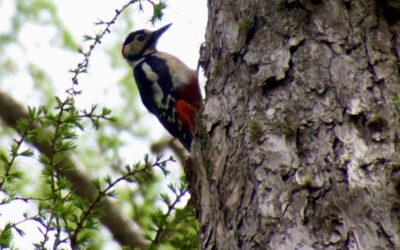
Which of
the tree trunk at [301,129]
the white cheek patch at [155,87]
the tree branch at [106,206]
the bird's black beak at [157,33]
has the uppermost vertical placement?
the bird's black beak at [157,33]

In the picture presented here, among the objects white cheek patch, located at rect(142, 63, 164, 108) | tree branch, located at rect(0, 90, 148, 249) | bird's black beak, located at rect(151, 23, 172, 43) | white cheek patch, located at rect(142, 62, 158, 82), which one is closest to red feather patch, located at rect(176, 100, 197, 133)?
white cheek patch, located at rect(142, 63, 164, 108)

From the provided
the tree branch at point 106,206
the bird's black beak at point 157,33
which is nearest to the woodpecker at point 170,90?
the bird's black beak at point 157,33

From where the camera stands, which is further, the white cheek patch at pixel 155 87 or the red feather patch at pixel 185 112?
the white cheek patch at pixel 155 87

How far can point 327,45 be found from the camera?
101 inches

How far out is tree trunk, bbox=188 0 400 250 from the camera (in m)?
2.16

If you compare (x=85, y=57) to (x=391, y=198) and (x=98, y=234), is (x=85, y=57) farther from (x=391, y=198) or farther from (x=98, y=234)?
(x=98, y=234)

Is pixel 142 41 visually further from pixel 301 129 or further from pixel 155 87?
pixel 301 129

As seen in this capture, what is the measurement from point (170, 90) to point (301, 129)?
2.65 metres

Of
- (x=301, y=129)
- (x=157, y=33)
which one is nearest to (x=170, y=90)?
(x=157, y=33)

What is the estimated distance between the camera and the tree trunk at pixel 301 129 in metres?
2.16

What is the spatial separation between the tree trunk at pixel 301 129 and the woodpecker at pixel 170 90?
6.17 ft

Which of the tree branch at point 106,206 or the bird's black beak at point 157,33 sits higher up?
the bird's black beak at point 157,33

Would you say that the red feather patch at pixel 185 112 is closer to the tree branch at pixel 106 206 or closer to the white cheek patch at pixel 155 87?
the white cheek patch at pixel 155 87

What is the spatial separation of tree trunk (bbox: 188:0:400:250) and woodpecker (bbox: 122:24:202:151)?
1881 mm
